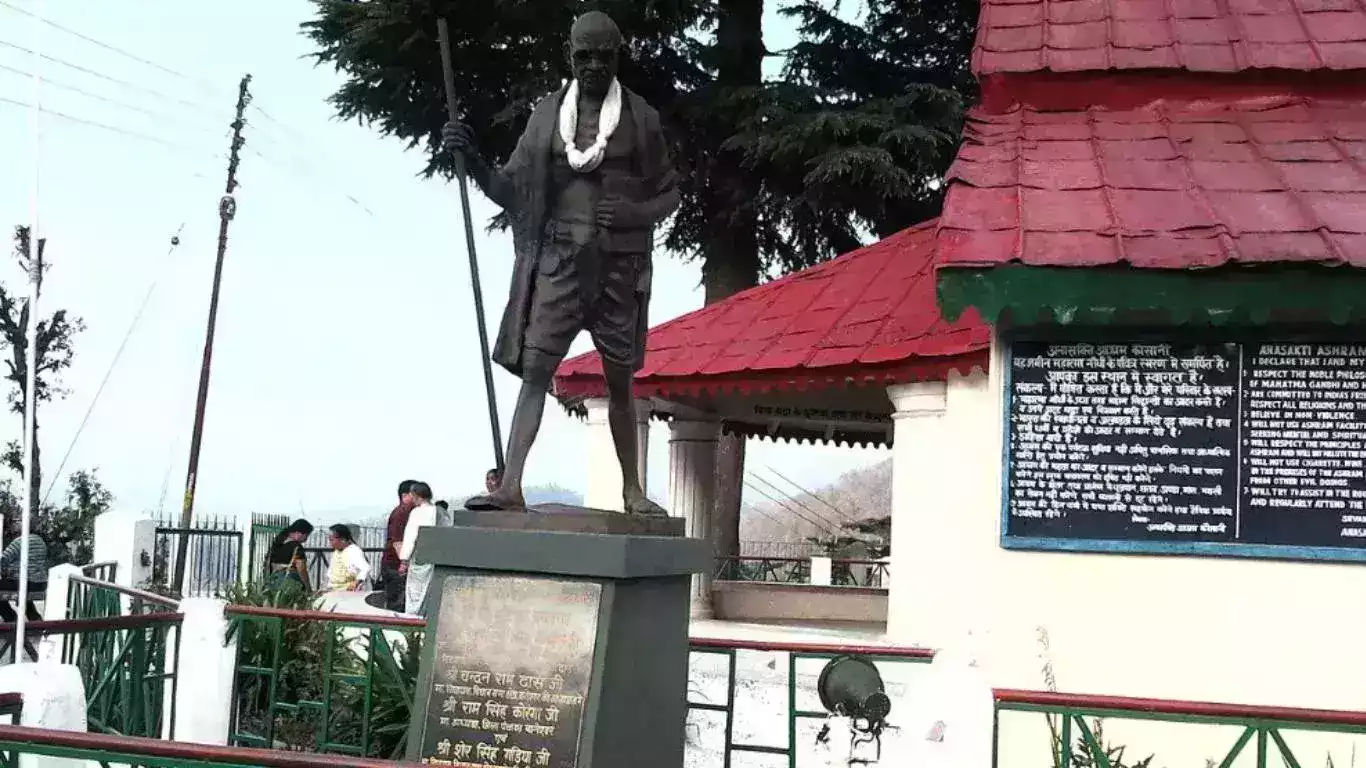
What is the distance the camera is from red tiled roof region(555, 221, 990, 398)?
27.6 ft

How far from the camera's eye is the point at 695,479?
452 inches

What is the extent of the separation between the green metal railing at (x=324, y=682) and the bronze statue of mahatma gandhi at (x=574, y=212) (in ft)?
6.18

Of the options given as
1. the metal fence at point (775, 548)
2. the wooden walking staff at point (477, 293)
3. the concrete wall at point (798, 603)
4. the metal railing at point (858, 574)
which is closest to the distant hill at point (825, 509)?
the metal fence at point (775, 548)

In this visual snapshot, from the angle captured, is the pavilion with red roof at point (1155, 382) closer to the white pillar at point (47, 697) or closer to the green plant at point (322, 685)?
the green plant at point (322, 685)

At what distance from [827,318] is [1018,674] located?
3.31 m

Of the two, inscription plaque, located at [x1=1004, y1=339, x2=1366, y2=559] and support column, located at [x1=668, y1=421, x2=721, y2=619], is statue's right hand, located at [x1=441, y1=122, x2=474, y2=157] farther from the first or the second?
support column, located at [x1=668, y1=421, x2=721, y2=619]

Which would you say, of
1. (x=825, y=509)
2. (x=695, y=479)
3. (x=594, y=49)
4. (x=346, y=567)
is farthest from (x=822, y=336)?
(x=825, y=509)

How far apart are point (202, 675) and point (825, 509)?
1502 inches

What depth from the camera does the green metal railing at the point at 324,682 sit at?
714 cm

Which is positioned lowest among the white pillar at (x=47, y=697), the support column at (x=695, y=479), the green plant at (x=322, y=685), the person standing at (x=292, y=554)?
the green plant at (x=322, y=685)

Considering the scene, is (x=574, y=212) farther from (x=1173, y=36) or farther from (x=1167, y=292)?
(x=1173, y=36)

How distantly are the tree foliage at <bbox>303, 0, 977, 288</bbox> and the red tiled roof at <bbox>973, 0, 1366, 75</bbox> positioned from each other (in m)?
6.26

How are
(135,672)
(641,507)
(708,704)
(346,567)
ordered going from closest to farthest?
(641,507) < (708,704) < (135,672) < (346,567)

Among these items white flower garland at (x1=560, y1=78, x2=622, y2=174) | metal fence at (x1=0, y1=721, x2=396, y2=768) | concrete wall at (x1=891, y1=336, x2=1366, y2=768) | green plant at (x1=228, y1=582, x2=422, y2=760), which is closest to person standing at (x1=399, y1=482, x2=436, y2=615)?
green plant at (x1=228, y1=582, x2=422, y2=760)
